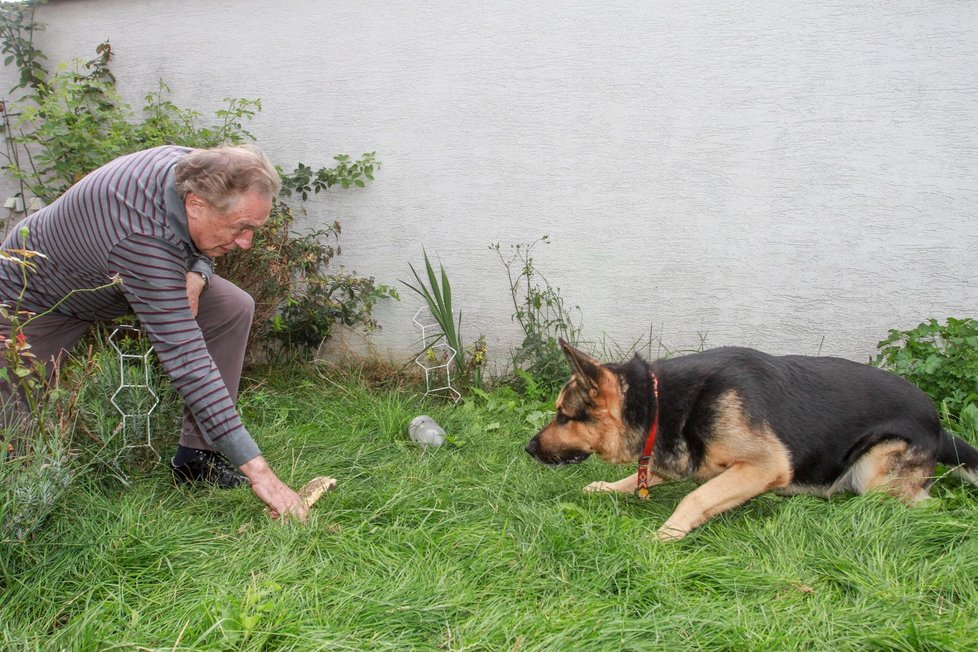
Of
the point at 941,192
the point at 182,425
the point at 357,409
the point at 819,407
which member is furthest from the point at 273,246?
the point at 941,192

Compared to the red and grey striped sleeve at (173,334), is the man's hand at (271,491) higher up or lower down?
lower down

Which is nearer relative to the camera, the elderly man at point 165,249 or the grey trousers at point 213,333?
the elderly man at point 165,249

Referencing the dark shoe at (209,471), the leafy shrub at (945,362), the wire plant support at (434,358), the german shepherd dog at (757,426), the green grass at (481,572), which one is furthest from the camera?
the wire plant support at (434,358)

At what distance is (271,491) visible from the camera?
124 inches

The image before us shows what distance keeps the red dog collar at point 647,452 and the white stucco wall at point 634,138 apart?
6.87ft

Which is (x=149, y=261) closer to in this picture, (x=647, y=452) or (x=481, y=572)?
(x=481, y=572)

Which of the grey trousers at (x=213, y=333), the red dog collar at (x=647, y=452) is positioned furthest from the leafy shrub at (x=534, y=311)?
the grey trousers at (x=213, y=333)

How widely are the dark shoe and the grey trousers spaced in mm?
73

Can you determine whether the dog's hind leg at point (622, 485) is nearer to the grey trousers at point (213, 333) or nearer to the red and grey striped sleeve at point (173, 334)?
the red and grey striped sleeve at point (173, 334)

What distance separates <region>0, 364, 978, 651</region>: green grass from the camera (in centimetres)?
241

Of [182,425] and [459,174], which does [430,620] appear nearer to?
[182,425]

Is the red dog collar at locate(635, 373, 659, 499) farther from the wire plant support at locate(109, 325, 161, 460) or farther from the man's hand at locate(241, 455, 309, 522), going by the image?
the wire plant support at locate(109, 325, 161, 460)

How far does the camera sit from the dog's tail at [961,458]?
360 centimetres

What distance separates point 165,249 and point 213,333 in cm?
81
